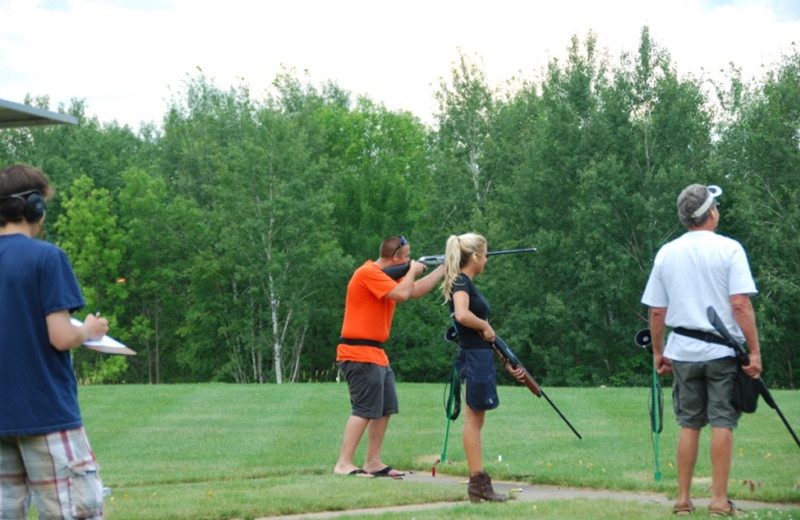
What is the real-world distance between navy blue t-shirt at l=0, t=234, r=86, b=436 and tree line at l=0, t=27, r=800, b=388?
117 ft

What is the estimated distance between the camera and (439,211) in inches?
1928

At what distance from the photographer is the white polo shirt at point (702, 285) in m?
6.71

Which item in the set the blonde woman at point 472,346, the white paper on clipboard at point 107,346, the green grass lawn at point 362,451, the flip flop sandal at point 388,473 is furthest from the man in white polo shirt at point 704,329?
the white paper on clipboard at point 107,346

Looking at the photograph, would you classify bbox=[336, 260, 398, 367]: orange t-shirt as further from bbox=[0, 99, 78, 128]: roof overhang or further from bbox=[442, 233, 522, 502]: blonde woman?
bbox=[0, 99, 78, 128]: roof overhang

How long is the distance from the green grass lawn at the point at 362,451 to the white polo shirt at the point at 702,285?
1061 mm

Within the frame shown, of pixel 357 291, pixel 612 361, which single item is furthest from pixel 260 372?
pixel 357 291

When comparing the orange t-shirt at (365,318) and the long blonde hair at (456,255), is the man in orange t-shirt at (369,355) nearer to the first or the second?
the orange t-shirt at (365,318)

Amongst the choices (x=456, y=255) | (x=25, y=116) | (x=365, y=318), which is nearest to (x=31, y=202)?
(x=25, y=116)

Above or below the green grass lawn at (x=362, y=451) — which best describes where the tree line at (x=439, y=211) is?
above

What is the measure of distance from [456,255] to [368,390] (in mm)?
1985

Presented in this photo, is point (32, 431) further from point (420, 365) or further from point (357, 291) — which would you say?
point (420, 365)

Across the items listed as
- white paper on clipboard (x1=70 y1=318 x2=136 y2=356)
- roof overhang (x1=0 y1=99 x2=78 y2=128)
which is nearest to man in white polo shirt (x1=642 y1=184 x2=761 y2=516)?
white paper on clipboard (x1=70 y1=318 x2=136 y2=356)

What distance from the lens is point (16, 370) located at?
14.5 ft

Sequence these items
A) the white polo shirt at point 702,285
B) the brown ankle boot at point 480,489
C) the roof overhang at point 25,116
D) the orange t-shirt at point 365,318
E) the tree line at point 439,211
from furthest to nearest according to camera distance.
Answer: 1. the tree line at point 439,211
2. the orange t-shirt at point 365,318
3. the brown ankle boot at point 480,489
4. the white polo shirt at point 702,285
5. the roof overhang at point 25,116
